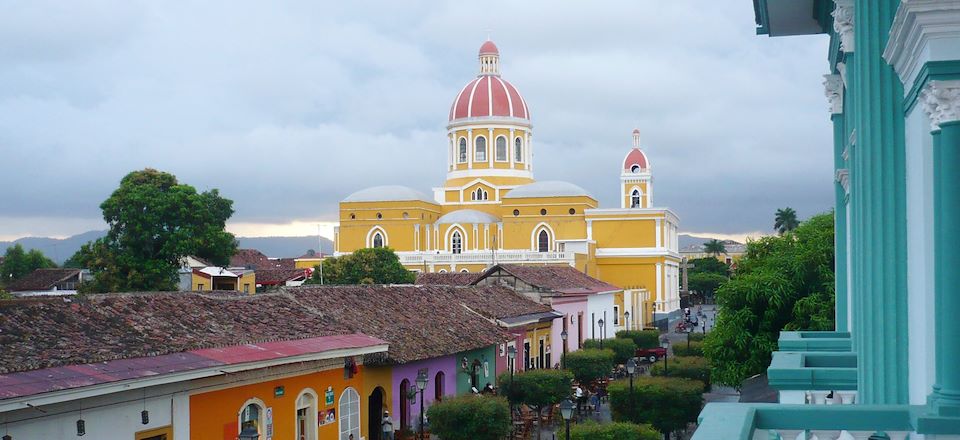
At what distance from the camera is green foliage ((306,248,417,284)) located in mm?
45875

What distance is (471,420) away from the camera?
663 inches

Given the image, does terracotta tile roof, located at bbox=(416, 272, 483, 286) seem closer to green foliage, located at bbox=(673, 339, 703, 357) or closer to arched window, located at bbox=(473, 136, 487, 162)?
green foliage, located at bbox=(673, 339, 703, 357)

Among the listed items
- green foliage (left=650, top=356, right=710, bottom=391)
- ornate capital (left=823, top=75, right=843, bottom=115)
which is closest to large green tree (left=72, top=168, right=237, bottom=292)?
green foliage (left=650, top=356, right=710, bottom=391)

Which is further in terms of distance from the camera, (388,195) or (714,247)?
(714,247)

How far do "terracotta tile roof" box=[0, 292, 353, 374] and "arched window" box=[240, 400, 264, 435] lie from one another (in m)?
0.93

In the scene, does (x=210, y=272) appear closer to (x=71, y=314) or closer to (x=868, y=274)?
(x=71, y=314)

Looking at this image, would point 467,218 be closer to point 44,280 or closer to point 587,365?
point 44,280

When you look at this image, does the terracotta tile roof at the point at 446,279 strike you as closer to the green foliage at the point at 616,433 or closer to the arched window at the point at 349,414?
the arched window at the point at 349,414

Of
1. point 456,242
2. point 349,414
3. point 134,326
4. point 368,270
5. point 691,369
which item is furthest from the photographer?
point 456,242

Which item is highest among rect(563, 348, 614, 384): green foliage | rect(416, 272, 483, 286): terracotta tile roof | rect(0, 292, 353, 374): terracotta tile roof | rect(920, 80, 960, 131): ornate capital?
rect(920, 80, 960, 131): ornate capital

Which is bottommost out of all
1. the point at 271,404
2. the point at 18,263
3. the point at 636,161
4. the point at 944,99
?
the point at 271,404

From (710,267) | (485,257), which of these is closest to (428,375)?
(485,257)

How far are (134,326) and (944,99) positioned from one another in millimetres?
12474

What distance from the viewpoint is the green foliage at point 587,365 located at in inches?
1065
